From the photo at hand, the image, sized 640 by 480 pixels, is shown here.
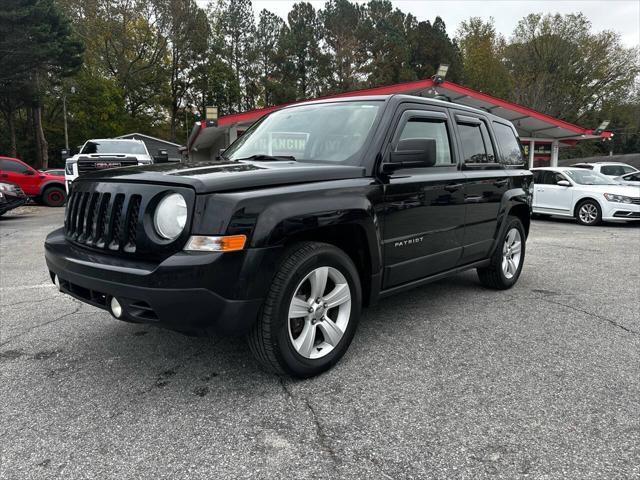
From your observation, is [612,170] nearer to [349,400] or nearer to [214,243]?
[349,400]

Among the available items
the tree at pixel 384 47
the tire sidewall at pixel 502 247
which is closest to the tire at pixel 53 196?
the tire sidewall at pixel 502 247

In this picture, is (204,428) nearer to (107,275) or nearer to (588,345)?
(107,275)

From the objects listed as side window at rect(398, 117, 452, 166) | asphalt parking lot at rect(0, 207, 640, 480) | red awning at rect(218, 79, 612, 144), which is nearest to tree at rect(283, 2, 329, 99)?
red awning at rect(218, 79, 612, 144)

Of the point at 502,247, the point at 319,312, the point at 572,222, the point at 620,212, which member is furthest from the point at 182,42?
the point at 319,312

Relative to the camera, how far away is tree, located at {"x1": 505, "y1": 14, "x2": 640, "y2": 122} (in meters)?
44.7

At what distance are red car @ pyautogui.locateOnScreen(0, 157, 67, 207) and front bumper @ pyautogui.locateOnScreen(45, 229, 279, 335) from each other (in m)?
16.8

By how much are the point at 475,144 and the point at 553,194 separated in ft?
30.9

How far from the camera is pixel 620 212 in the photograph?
38.1 feet

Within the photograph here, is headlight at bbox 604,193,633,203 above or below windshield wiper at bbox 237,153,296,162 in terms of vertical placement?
below

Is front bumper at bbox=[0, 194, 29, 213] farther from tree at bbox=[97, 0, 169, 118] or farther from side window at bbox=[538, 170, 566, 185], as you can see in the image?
tree at bbox=[97, 0, 169, 118]

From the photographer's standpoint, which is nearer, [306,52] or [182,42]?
[182,42]

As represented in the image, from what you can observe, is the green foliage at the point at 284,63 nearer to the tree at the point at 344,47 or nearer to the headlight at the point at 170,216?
the tree at the point at 344,47

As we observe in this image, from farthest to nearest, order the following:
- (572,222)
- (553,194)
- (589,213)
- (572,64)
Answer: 1. (572,64)
2. (572,222)
3. (553,194)
4. (589,213)

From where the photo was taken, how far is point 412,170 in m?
3.61
